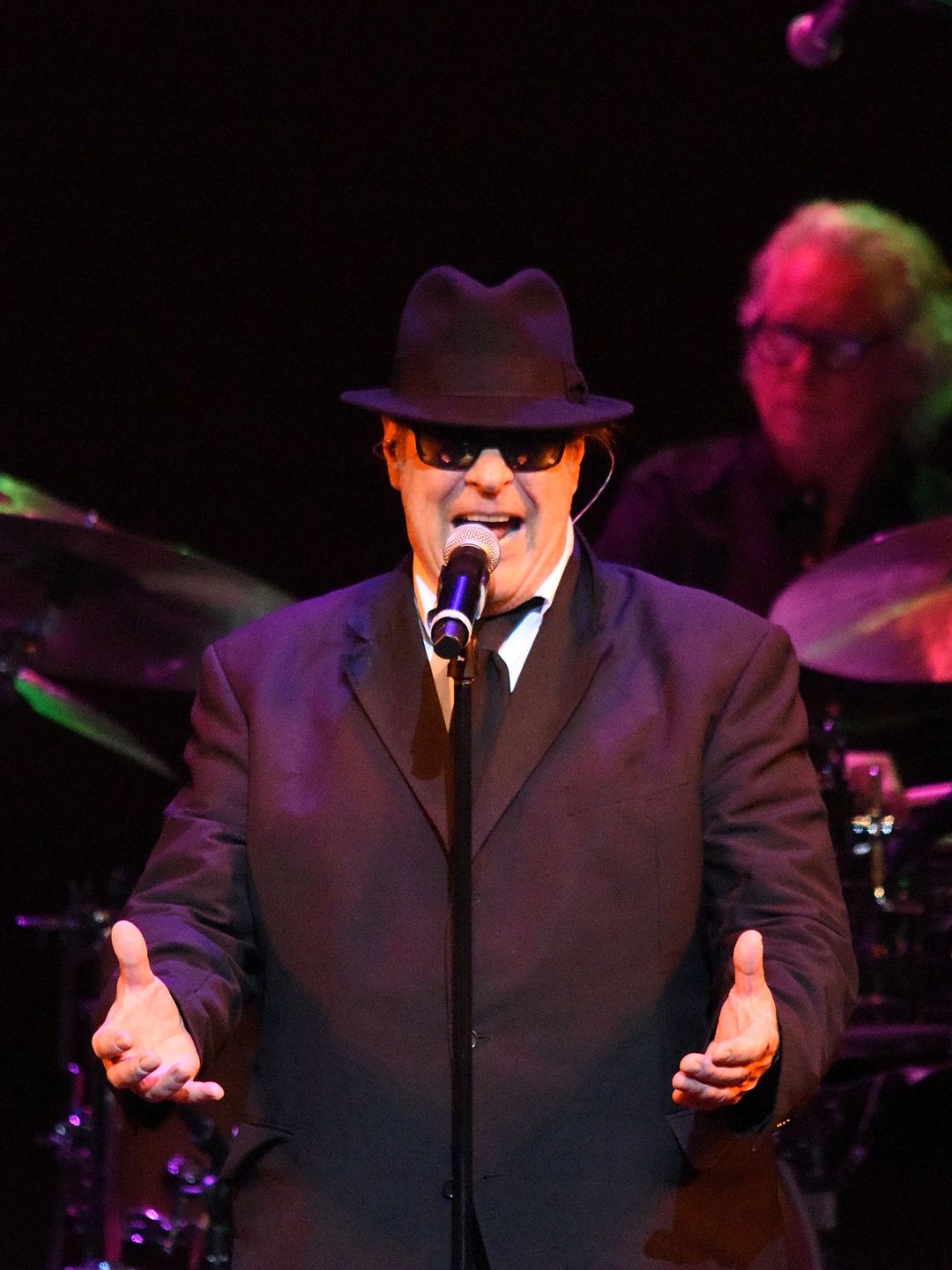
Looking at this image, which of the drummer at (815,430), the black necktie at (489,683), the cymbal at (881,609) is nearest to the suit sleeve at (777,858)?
the black necktie at (489,683)

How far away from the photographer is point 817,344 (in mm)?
4566

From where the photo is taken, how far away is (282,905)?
7.83 ft

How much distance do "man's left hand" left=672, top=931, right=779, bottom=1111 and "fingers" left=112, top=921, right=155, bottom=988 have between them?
57 centimetres

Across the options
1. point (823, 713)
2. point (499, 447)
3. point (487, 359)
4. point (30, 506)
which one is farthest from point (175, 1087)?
point (823, 713)

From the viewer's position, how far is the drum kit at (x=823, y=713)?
3.49 m

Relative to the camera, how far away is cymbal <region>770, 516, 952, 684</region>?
3383mm

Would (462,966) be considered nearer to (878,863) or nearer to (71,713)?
(878,863)

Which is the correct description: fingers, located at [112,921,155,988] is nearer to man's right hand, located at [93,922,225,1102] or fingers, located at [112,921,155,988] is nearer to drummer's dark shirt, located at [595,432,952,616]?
man's right hand, located at [93,922,225,1102]

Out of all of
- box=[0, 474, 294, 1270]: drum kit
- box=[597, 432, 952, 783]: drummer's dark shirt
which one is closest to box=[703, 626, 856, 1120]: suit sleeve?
box=[0, 474, 294, 1270]: drum kit

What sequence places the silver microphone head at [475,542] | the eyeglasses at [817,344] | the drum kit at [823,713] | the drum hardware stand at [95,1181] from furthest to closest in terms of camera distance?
1. the eyeglasses at [817,344]
2. the drum hardware stand at [95,1181]
3. the drum kit at [823,713]
4. the silver microphone head at [475,542]

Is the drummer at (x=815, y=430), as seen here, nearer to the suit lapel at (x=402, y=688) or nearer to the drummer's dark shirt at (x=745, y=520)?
the drummer's dark shirt at (x=745, y=520)

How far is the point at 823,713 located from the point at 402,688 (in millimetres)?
1785

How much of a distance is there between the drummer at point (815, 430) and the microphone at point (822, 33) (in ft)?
4.94

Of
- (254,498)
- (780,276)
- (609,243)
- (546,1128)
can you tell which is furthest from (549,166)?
(546,1128)
